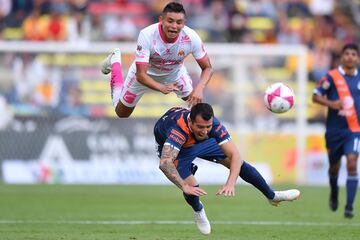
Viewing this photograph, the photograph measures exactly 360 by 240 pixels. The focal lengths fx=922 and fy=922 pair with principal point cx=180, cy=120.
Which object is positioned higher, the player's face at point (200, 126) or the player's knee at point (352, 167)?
the player's face at point (200, 126)

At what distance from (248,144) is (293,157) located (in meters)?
1.14

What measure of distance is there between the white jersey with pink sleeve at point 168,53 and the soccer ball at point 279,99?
3.27 ft

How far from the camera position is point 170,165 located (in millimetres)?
10406

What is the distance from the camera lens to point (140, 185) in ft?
69.9

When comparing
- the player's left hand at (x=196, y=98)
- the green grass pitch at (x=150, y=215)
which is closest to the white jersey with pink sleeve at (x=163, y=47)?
the player's left hand at (x=196, y=98)

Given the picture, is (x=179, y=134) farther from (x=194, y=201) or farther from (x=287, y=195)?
(x=287, y=195)

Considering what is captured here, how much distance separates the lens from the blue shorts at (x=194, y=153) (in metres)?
11.1

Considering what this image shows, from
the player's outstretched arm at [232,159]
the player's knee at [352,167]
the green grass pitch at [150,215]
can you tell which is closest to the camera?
the player's outstretched arm at [232,159]

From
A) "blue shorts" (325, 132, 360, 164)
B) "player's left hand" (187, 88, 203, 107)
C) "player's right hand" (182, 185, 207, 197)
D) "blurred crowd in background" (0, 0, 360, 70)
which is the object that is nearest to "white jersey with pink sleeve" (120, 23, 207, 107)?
"player's left hand" (187, 88, 203, 107)

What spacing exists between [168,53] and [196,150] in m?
1.37

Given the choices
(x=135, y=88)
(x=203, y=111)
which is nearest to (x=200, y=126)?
(x=203, y=111)

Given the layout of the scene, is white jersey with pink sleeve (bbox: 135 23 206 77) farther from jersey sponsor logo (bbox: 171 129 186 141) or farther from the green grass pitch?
the green grass pitch

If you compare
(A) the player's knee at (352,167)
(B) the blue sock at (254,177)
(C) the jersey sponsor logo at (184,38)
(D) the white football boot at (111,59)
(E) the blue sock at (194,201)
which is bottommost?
(A) the player's knee at (352,167)

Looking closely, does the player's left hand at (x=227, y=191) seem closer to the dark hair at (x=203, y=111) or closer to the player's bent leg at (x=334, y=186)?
the dark hair at (x=203, y=111)
